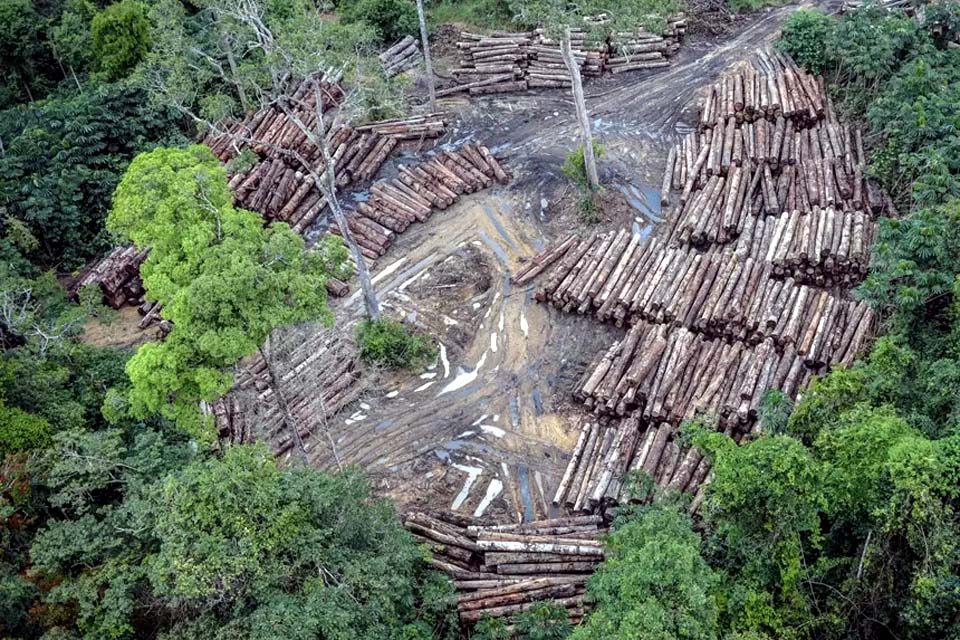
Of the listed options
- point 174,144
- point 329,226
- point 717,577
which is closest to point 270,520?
point 717,577

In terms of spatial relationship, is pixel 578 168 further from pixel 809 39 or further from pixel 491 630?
pixel 491 630

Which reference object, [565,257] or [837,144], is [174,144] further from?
[837,144]

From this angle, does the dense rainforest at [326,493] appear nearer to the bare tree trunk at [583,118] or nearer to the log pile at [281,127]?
the bare tree trunk at [583,118]

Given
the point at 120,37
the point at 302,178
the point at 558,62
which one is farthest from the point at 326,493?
the point at 120,37

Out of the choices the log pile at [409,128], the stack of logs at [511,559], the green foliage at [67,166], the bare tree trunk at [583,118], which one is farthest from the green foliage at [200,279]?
the log pile at [409,128]

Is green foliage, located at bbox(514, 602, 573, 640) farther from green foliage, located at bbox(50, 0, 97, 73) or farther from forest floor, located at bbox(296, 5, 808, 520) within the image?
green foliage, located at bbox(50, 0, 97, 73)
